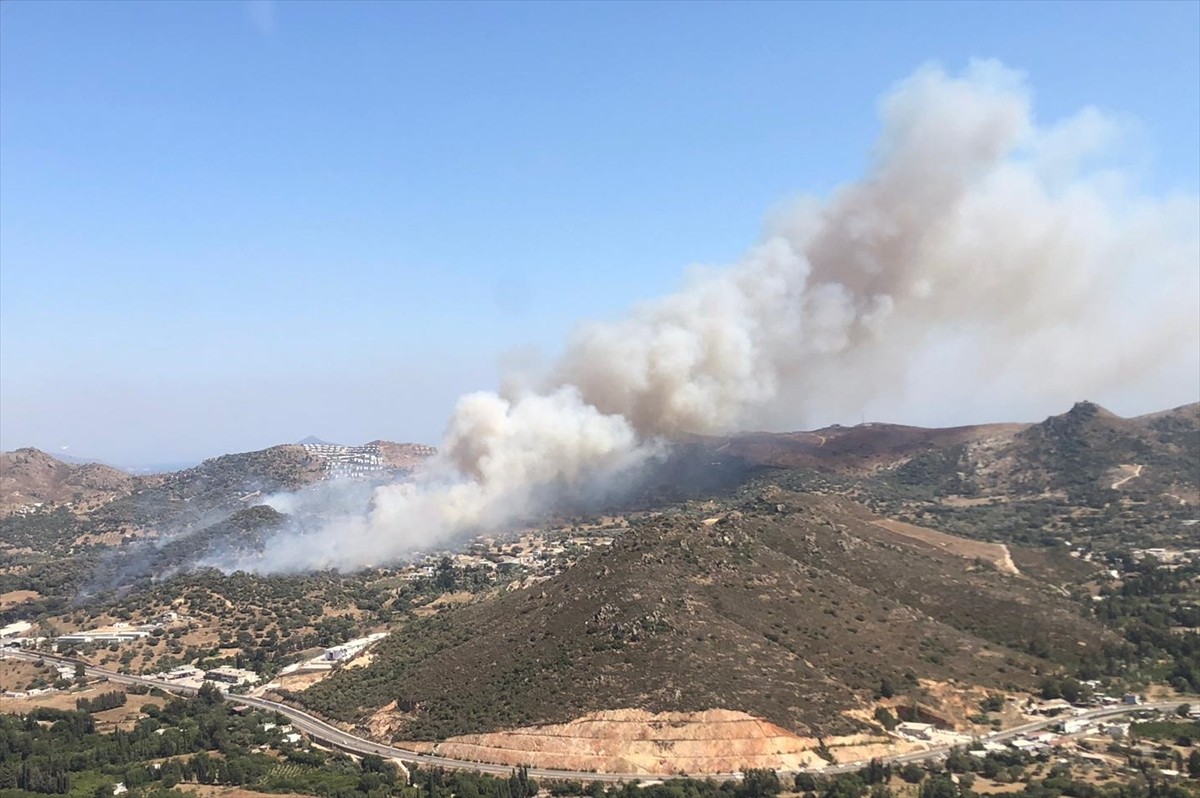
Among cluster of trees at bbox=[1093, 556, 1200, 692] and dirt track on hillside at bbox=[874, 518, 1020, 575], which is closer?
cluster of trees at bbox=[1093, 556, 1200, 692]

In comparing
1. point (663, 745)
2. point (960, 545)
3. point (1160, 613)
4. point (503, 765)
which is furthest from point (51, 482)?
point (1160, 613)

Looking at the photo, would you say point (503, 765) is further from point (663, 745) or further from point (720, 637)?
point (720, 637)

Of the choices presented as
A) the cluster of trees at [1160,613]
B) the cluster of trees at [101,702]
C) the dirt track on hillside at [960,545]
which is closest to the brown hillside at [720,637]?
the cluster of trees at [1160,613]

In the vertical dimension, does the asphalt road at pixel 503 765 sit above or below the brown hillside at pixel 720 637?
below

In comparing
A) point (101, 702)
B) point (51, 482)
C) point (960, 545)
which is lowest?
point (101, 702)

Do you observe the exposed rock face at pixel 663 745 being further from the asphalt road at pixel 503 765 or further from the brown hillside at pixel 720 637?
the brown hillside at pixel 720 637

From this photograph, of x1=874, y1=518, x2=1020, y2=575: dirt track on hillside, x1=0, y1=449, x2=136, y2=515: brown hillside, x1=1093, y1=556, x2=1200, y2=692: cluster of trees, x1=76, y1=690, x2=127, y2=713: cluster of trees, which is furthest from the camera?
x1=0, y1=449, x2=136, y2=515: brown hillside

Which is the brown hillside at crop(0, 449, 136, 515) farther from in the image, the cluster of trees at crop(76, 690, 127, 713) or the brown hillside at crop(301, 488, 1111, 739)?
the brown hillside at crop(301, 488, 1111, 739)

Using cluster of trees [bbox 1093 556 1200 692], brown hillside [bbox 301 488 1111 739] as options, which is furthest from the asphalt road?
cluster of trees [bbox 1093 556 1200 692]

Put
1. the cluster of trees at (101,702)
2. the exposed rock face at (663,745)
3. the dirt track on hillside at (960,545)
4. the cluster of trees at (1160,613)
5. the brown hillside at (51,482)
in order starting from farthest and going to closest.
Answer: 1. the brown hillside at (51,482)
2. the dirt track on hillside at (960,545)
3. the cluster of trees at (101,702)
4. the cluster of trees at (1160,613)
5. the exposed rock face at (663,745)
